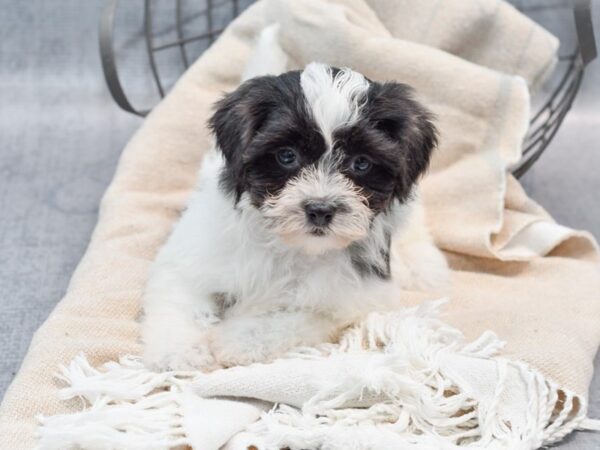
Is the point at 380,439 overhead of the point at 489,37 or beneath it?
beneath

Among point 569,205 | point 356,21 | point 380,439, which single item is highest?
point 356,21

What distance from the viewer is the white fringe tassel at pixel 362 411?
7.01 ft

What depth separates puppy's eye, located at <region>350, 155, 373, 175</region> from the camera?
7.52ft

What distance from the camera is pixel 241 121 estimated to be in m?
2.31

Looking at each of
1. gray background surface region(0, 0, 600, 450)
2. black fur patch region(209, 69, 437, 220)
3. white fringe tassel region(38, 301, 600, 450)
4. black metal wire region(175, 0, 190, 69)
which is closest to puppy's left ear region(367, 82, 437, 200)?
black fur patch region(209, 69, 437, 220)

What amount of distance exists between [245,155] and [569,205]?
218 centimetres

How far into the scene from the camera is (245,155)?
227 cm

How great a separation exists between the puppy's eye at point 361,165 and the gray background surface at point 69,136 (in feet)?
4.73

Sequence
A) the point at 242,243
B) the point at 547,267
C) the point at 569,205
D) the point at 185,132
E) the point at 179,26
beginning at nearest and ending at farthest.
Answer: the point at 242,243 → the point at 547,267 → the point at 185,132 → the point at 569,205 → the point at 179,26

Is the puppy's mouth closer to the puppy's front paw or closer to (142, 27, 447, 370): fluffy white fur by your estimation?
(142, 27, 447, 370): fluffy white fur

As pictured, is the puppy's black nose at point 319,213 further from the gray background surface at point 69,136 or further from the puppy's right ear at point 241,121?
the gray background surface at point 69,136

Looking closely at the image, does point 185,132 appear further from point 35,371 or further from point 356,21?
point 35,371

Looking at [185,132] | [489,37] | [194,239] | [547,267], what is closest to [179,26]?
[185,132]

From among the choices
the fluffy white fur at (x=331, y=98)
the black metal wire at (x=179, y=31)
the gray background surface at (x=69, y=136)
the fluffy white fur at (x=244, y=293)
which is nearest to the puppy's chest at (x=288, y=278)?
the fluffy white fur at (x=244, y=293)
